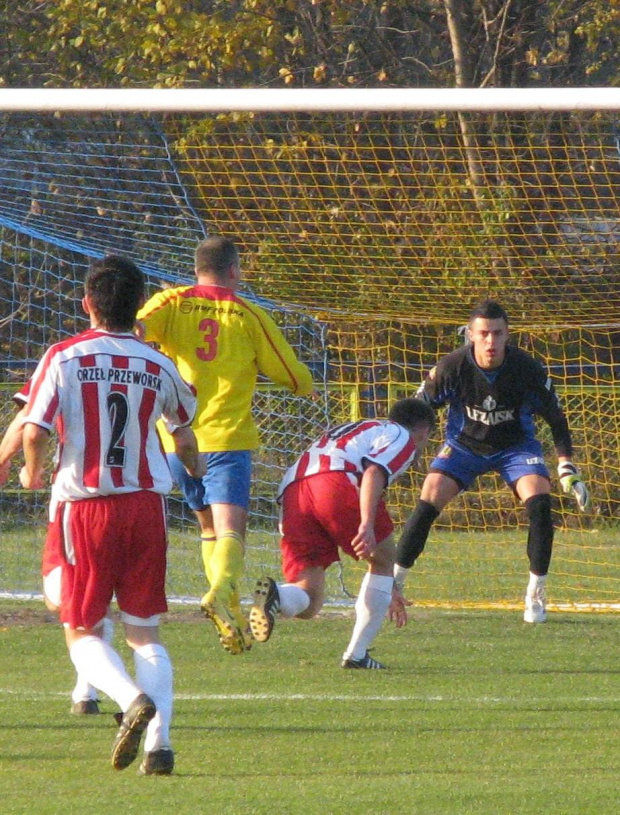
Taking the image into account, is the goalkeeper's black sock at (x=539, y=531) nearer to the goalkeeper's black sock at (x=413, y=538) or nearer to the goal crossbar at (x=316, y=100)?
the goalkeeper's black sock at (x=413, y=538)

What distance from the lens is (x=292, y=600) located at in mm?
6473

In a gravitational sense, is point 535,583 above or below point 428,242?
below

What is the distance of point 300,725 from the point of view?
5613 mm

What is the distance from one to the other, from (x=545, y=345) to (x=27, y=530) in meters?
4.95

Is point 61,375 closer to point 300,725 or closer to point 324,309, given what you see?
point 300,725

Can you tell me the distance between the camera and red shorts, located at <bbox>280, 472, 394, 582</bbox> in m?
6.57

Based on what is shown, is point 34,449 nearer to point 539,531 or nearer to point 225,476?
point 225,476

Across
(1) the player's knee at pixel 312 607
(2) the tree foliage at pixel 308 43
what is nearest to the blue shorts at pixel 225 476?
(1) the player's knee at pixel 312 607

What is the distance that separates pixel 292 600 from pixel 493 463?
249 cm

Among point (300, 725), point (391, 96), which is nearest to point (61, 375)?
point (300, 725)

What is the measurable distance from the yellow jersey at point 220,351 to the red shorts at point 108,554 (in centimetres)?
188

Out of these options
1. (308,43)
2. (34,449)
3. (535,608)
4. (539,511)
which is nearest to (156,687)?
(34,449)

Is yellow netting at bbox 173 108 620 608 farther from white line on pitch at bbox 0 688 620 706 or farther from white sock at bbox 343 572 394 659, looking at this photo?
white line on pitch at bbox 0 688 620 706

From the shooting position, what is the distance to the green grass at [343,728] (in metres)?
4.39
